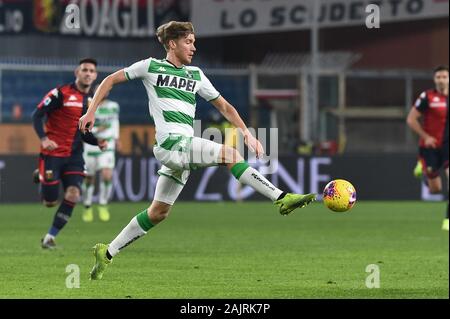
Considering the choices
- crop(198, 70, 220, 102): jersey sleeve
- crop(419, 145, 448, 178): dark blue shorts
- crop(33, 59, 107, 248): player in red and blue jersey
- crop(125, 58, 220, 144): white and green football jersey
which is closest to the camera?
crop(125, 58, 220, 144): white and green football jersey

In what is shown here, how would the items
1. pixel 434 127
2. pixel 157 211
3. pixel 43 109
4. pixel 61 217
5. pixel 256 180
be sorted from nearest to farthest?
pixel 256 180
pixel 157 211
pixel 61 217
pixel 43 109
pixel 434 127

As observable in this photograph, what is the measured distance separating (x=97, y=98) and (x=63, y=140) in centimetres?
488

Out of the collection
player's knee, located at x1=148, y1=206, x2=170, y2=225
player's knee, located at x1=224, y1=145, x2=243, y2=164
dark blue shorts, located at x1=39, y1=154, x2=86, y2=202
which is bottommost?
player's knee, located at x1=148, y1=206, x2=170, y2=225

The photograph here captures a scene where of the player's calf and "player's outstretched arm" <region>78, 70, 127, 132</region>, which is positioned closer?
"player's outstretched arm" <region>78, 70, 127, 132</region>

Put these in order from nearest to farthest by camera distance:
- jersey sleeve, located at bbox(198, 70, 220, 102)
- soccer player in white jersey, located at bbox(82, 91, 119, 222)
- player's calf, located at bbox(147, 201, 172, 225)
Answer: jersey sleeve, located at bbox(198, 70, 220, 102) < player's calf, located at bbox(147, 201, 172, 225) < soccer player in white jersey, located at bbox(82, 91, 119, 222)

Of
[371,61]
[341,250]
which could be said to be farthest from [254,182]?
[371,61]

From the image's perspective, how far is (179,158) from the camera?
1119 centimetres

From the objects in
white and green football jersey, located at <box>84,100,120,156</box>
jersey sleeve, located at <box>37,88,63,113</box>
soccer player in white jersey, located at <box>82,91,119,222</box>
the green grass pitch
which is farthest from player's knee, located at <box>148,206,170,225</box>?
white and green football jersey, located at <box>84,100,120,156</box>

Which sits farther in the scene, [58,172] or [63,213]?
[58,172]

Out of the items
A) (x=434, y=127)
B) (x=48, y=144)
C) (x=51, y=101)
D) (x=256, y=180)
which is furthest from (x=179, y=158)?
(x=434, y=127)

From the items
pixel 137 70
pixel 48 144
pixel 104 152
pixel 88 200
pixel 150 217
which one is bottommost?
pixel 88 200

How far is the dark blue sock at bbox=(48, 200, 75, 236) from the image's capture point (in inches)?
609

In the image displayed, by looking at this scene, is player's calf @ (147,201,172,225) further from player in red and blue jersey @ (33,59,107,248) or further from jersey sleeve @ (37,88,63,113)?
jersey sleeve @ (37,88,63,113)

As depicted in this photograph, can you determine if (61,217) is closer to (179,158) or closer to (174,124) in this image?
(174,124)
